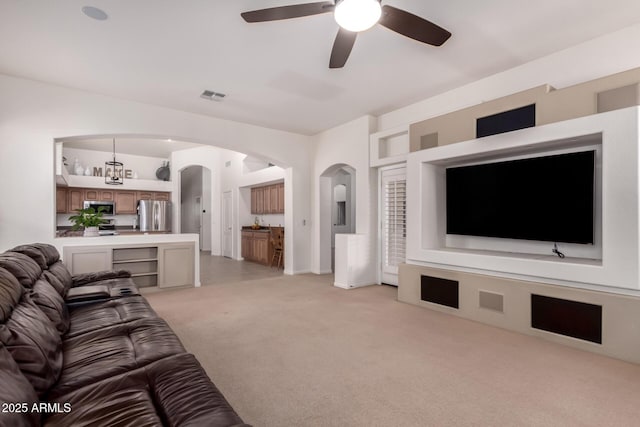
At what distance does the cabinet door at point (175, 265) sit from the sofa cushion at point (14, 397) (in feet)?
13.6

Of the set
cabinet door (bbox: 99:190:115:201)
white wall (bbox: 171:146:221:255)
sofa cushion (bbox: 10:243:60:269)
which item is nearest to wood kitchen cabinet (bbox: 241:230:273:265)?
white wall (bbox: 171:146:221:255)

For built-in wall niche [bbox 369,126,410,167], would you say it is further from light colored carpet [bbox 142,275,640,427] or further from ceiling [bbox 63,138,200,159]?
ceiling [bbox 63,138,200,159]

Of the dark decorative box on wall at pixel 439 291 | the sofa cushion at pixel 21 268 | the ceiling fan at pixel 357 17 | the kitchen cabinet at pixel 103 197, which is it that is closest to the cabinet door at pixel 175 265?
the sofa cushion at pixel 21 268

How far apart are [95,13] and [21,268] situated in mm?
2268

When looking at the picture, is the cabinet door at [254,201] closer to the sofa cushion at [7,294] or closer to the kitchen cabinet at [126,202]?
the kitchen cabinet at [126,202]

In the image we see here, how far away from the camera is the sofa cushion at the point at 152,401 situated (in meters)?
1.17

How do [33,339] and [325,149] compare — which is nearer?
[33,339]

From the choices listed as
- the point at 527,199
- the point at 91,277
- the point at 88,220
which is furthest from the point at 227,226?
the point at 527,199

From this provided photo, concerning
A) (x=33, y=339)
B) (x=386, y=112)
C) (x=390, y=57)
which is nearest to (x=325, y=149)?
(x=386, y=112)

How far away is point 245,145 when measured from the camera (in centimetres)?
605

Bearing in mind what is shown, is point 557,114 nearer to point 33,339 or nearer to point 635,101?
point 635,101

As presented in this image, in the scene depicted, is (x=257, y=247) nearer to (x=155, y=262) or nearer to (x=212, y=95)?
(x=155, y=262)

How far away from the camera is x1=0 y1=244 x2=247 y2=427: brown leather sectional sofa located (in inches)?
45.9

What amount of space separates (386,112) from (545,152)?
2.62m
